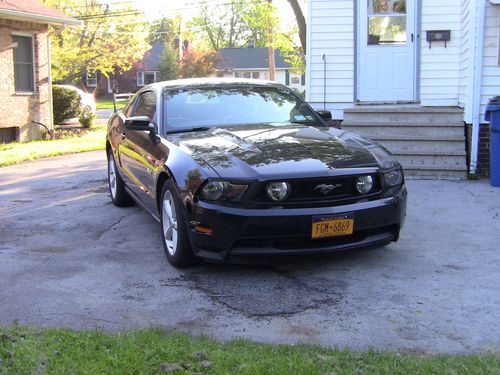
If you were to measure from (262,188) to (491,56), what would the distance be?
5944mm

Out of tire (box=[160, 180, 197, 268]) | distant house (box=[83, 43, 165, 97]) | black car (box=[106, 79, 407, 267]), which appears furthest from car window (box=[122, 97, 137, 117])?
distant house (box=[83, 43, 165, 97])

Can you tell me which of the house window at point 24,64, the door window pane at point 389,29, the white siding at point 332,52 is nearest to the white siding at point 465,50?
the door window pane at point 389,29

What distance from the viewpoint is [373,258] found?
525 centimetres

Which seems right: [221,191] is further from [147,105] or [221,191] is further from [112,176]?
[112,176]

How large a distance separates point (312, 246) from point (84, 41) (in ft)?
107

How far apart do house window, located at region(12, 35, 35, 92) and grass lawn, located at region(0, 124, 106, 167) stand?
1719mm

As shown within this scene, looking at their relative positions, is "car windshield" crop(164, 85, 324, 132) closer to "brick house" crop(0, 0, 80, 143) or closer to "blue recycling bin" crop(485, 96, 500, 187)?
"blue recycling bin" crop(485, 96, 500, 187)

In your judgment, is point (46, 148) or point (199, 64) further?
point (199, 64)

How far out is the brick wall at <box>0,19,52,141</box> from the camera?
52.3 feet

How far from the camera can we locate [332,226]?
180 inches

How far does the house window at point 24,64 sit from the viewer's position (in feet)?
54.6

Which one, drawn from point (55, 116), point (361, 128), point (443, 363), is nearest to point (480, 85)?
point (361, 128)

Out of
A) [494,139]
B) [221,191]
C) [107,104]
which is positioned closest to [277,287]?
[221,191]

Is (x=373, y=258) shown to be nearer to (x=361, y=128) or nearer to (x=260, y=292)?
(x=260, y=292)
